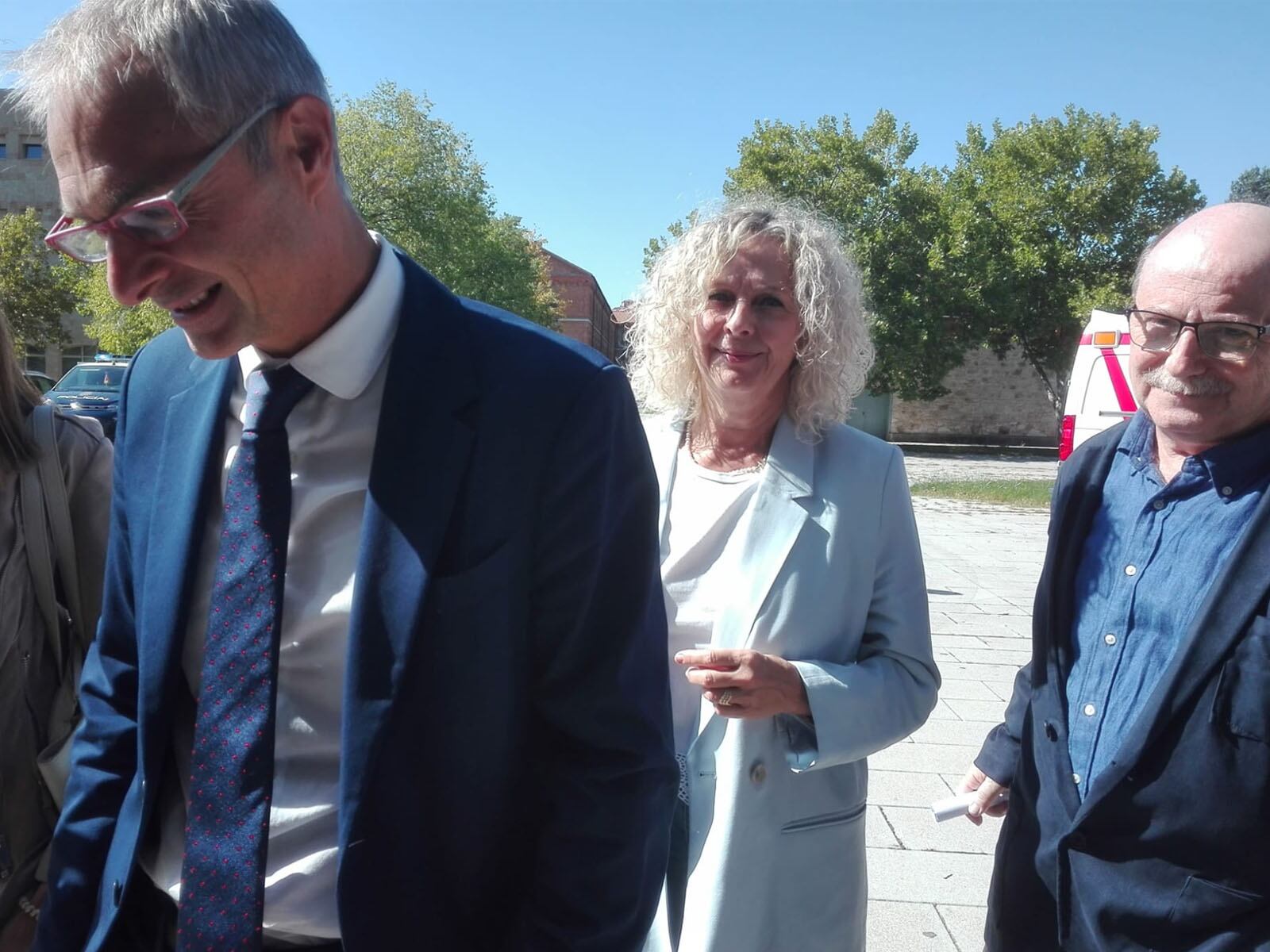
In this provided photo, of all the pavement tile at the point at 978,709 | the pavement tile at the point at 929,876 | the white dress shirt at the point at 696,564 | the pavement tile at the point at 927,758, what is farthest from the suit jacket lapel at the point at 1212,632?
the pavement tile at the point at 978,709

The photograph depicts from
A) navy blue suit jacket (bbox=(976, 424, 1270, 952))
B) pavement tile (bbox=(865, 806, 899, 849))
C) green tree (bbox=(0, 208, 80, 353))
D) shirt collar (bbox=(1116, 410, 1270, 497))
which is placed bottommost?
pavement tile (bbox=(865, 806, 899, 849))

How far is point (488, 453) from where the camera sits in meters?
1.15

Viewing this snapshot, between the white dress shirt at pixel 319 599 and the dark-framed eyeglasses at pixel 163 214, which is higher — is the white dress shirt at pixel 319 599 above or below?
below

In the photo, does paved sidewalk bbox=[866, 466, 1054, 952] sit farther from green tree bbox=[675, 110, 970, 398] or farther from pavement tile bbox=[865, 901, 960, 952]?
green tree bbox=[675, 110, 970, 398]

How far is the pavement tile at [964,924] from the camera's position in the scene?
310 centimetres

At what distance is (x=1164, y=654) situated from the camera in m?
1.76

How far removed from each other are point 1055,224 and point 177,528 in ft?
98.1

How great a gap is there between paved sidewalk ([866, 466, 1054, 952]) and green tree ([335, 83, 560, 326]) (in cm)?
2229

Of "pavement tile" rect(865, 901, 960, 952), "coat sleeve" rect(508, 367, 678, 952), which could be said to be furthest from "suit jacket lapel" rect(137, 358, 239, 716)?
"pavement tile" rect(865, 901, 960, 952)

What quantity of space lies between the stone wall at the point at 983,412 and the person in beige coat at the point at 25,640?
31640 millimetres

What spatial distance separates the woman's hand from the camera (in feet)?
6.09

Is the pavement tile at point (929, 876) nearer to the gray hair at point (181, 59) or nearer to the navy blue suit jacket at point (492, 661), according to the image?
the navy blue suit jacket at point (492, 661)

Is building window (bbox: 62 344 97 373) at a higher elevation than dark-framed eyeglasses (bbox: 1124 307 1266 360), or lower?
higher

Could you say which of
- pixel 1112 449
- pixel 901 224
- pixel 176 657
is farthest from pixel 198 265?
pixel 901 224
